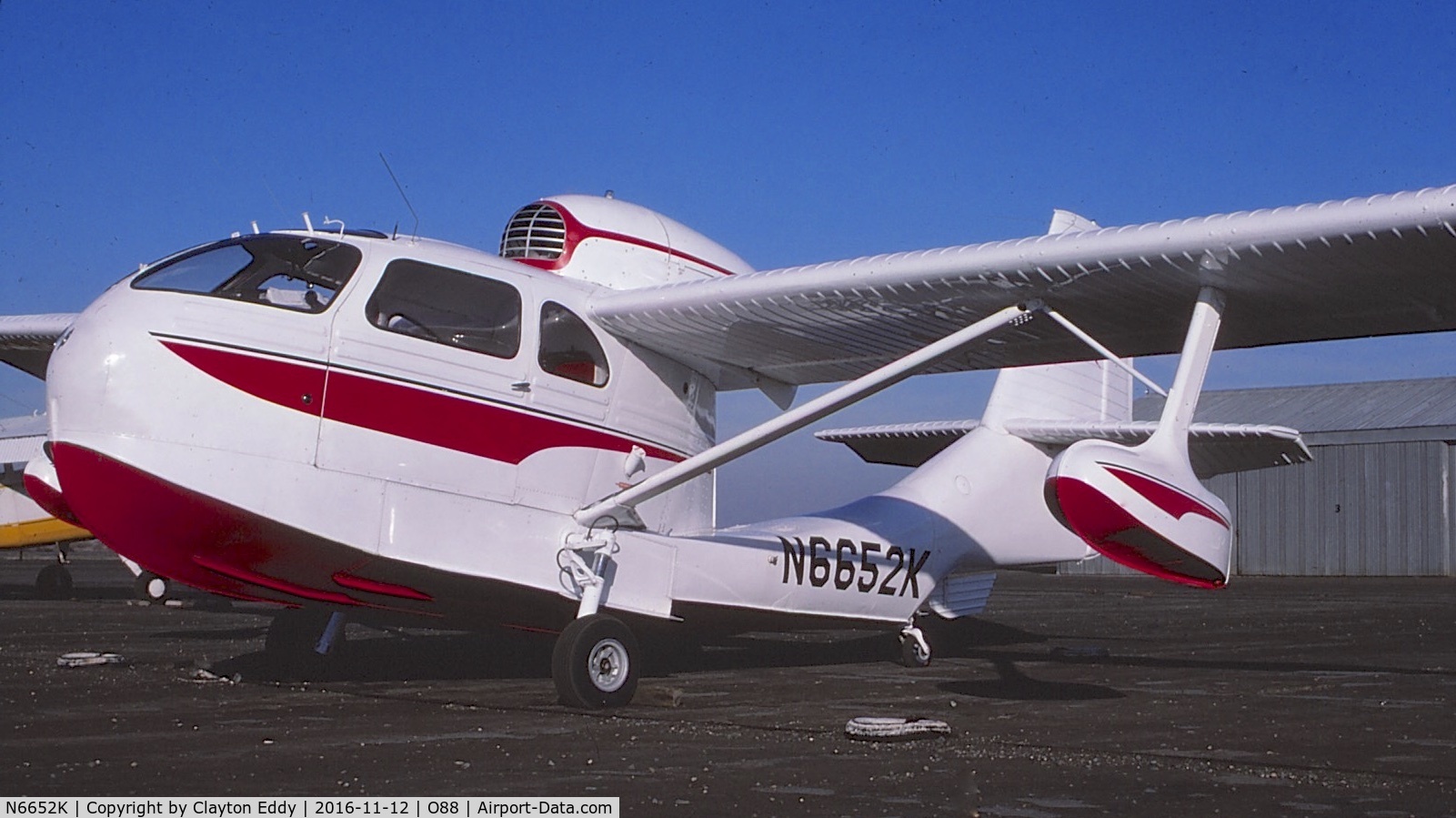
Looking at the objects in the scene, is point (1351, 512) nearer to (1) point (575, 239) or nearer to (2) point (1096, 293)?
(2) point (1096, 293)

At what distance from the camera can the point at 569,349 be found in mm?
9492

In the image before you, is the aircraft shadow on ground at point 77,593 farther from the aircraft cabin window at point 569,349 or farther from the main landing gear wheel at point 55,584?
the aircraft cabin window at point 569,349

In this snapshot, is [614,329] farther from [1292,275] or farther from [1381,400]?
[1381,400]

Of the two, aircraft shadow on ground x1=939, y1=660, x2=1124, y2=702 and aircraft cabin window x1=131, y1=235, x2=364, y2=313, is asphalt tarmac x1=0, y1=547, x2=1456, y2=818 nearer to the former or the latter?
aircraft shadow on ground x1=939, y1=660, x2=1124, y2=702

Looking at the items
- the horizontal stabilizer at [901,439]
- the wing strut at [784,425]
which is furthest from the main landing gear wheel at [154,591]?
the wing strut at [784,425]

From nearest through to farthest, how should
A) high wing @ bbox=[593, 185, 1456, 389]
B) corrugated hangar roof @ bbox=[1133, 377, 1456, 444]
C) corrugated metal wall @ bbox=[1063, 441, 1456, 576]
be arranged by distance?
high wing @ bbox=[593, 185, 1456, 389] → corrugated metal wall @ bbox=[1063, 441, 1456, 576] → corrugated hangar roof @ bbox=[1133, 377, 1456, 444]

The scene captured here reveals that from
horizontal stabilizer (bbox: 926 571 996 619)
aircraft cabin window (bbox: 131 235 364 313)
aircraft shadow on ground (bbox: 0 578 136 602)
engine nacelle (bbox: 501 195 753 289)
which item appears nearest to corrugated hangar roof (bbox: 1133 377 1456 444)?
aircraft shadow on ground (bbox: 0 578 136 602)

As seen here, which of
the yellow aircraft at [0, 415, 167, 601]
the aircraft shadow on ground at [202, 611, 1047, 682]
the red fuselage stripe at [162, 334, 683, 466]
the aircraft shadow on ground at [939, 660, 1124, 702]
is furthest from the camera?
the yellow aircraft at [0, 415, 167, 601]

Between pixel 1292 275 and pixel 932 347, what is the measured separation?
224cm

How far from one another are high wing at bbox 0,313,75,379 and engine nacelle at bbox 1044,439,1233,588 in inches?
302

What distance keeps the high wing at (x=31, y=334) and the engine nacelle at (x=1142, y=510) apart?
7676 millimetres

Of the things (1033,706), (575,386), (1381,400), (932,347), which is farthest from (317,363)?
(1381,400)

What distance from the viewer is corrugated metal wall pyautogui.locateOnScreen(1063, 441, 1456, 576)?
37.8 meters

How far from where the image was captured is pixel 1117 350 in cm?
1057
